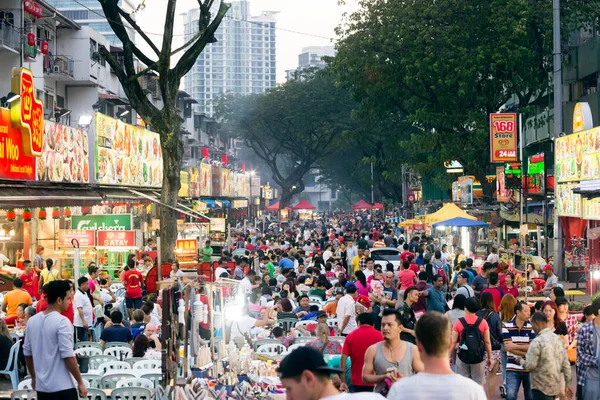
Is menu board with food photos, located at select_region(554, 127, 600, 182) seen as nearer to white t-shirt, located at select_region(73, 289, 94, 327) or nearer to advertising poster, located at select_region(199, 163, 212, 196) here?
white t-shirt, located at select_region(73, 289, 94, 327)

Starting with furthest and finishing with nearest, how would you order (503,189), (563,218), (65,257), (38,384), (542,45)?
(542,45)
(503,189)
(563,218)
(65,257)
(38,384)

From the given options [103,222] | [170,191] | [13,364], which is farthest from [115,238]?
[13,364]

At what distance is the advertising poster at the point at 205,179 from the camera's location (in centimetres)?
5147

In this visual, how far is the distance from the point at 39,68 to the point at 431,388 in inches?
1432

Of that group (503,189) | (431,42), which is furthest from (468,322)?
(431,42)

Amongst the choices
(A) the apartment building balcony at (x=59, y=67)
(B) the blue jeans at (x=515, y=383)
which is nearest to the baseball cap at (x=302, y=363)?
(B) the blue jeans at (x=515, y=383)

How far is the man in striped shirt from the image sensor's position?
1111 cm

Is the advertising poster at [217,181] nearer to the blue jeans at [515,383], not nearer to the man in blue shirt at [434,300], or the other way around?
the man in blue shirt at [434,300]

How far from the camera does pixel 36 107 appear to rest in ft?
64.4

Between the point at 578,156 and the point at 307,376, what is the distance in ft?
74.2

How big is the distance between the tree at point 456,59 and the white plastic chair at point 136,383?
28.0 meters

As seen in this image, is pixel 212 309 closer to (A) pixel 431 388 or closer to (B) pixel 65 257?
(A) pixel 431 388

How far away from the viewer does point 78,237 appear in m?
22.3

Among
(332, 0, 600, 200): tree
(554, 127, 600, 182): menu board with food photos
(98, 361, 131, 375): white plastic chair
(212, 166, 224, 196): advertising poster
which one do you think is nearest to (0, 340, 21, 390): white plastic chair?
(98, 361, 131, 375): white plastic chair
